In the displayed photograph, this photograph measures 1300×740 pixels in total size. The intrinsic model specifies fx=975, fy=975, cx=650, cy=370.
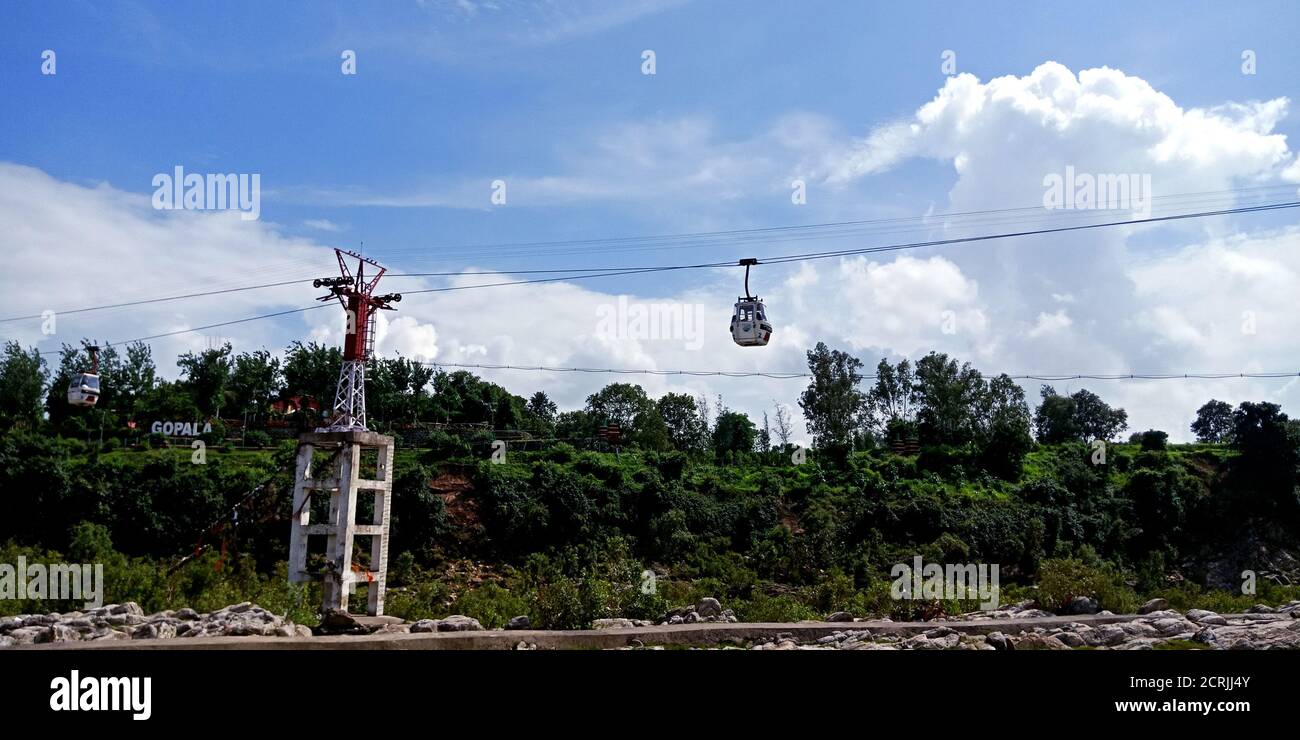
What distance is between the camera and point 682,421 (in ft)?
218

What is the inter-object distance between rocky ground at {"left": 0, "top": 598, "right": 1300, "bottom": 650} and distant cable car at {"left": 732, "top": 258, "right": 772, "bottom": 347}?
197 inches

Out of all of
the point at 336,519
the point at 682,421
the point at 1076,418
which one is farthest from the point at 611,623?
the point at 1076,418

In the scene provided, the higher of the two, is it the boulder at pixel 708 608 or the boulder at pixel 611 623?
the boulder at pixel 611 623

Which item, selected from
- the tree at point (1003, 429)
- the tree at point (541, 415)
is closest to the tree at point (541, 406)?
the tree at point (541, 415)

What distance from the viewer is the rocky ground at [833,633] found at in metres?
12.5

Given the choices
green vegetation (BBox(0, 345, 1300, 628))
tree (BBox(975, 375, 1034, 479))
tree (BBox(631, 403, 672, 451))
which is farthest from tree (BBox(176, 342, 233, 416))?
tree (BBox(975, 375, 1034, 479))

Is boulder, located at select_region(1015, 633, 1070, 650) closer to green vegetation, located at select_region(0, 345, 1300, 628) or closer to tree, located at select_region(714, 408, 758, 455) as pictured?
green vegetation, located at select_region(0, 345, 1300, 628)

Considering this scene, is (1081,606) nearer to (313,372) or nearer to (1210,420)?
Answer: (313,372)

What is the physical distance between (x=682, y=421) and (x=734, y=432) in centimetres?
700

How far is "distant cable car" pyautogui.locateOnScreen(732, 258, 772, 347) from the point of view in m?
16.9

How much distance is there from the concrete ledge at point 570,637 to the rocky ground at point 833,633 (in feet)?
0.35

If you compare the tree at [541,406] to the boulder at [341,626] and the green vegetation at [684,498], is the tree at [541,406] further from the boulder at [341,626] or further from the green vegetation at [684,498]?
the boulder at [341,626]
